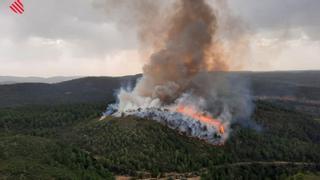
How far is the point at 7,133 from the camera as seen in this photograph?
198 metres

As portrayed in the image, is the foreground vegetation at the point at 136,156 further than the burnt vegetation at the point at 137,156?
No

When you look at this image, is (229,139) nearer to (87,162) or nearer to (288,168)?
(288,168)

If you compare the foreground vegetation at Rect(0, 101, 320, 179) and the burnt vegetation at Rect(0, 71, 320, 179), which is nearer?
the foreground vegetation at Rect(0, 101, 320, 179)

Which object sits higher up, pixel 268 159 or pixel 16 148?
pixel 16 148

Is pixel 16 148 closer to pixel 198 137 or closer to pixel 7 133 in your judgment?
pixel 7 133

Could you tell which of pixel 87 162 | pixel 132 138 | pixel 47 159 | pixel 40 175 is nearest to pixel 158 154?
pixel 132 138

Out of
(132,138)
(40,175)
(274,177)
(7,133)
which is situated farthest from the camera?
(7,133)

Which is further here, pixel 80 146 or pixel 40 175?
pixel 80 146

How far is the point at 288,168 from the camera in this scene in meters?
180

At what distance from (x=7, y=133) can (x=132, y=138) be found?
57.4 metres

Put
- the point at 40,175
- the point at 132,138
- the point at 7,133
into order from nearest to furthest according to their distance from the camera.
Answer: the point at 40,175
the point at 132,138
the point at 7,133

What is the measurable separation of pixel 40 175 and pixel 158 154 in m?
54.4

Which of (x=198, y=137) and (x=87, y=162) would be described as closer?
(x=87, y=162)

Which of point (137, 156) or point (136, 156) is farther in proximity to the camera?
point (137, 156)
